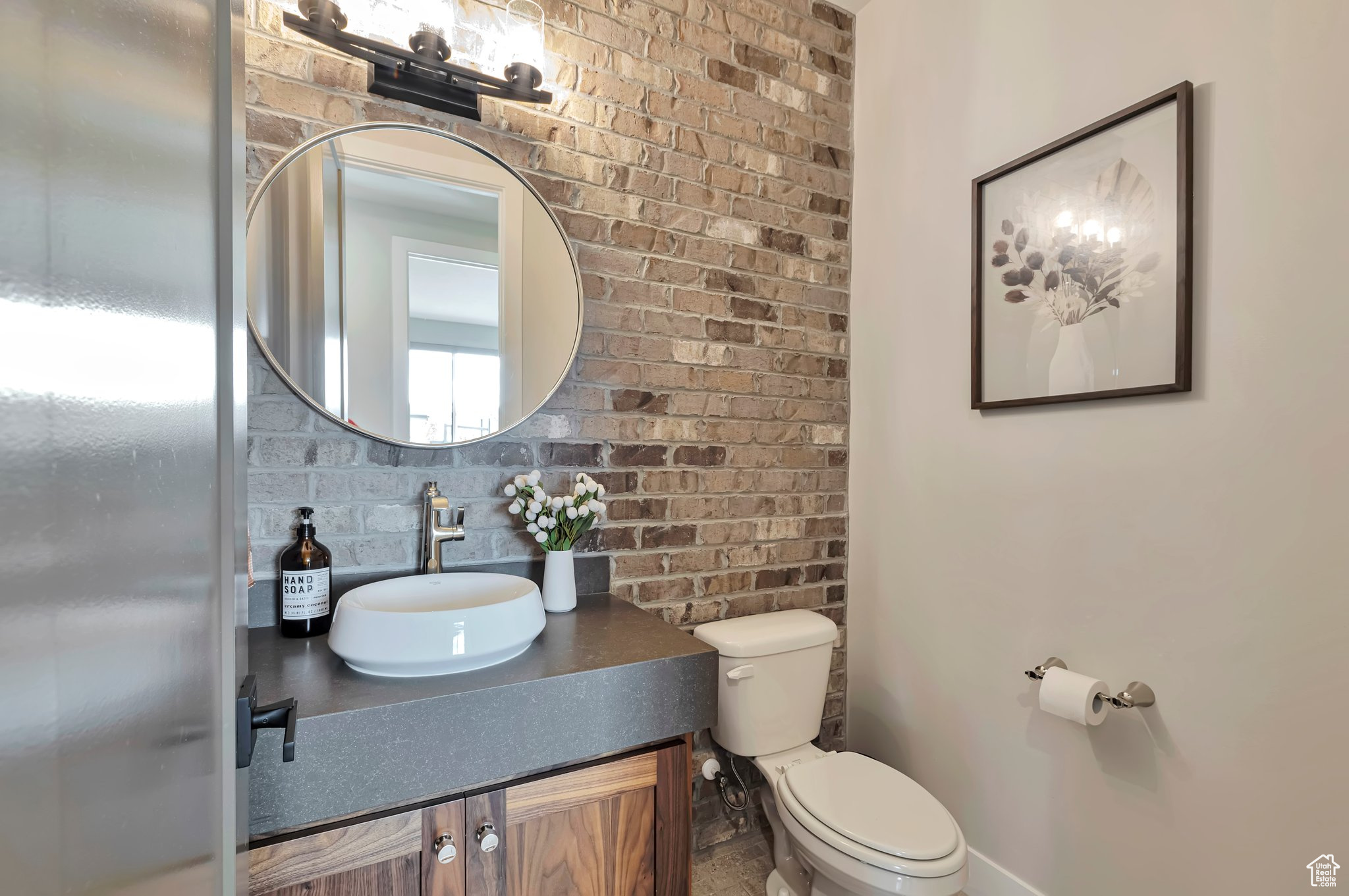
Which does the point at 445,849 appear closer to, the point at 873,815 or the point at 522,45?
the point at 873,815

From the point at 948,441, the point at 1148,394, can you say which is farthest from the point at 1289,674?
the point at 948,441

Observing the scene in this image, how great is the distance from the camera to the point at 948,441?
A: 1.83 metres

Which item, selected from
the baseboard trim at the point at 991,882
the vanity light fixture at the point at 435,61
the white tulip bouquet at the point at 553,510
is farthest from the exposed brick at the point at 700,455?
the baseboard trim at the point at 991,882

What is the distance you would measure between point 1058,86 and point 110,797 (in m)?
2.04

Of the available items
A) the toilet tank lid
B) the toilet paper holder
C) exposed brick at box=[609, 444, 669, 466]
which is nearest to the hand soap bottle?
exposed brick at box=[609, 444, 669, 466]

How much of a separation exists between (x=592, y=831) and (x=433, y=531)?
2.37ft

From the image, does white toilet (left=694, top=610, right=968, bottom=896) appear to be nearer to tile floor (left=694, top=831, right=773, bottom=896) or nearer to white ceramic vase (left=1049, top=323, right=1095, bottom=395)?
tile floor (left=694, top=831, right=773, bottom=896)

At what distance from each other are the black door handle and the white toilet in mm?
1104

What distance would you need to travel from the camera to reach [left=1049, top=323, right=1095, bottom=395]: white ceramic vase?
147 centimetres

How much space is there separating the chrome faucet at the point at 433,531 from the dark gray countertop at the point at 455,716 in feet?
0.88

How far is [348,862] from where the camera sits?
0.99 metres

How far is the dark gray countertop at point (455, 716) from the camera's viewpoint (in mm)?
929

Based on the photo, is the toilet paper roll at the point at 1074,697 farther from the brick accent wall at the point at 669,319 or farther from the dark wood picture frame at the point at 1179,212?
the brick accent wall at the point at 669,319

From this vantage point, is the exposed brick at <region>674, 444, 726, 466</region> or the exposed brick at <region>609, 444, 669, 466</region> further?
the exposed brick at <region>674, 444, 726, 466</region>
